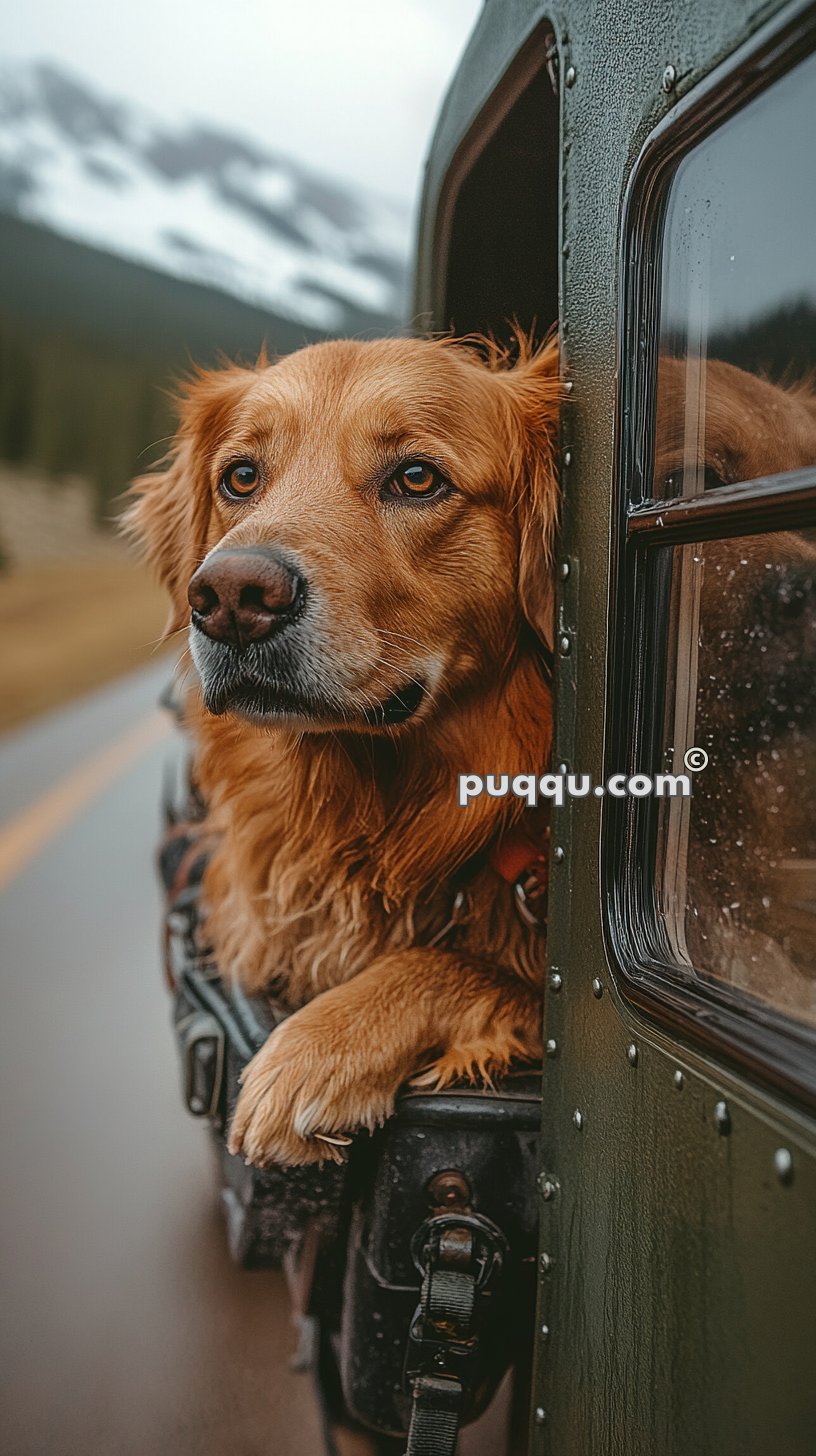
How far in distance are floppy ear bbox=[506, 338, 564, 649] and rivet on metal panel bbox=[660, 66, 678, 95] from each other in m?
0.38

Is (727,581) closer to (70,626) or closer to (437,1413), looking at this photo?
(437,1413)

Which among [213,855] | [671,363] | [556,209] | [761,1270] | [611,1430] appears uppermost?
[556,209]

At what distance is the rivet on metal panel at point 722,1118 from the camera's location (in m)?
1.02

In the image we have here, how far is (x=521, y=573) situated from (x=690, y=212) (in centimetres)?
50

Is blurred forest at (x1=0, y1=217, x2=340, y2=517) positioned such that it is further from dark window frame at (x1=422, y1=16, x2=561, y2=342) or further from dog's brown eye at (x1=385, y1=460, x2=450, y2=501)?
dog's brown eye at (x1=385, y1=460, x2=450, y2=501)

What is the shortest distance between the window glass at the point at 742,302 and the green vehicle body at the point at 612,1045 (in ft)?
0.17

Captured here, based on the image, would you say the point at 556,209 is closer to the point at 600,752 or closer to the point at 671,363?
the point at 671,363

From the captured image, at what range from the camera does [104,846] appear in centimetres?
536

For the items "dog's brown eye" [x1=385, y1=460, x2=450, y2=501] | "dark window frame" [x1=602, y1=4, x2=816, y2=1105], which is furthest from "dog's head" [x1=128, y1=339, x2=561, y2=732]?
"dark window frame" [x1=602, y1=4, x2=816, y2=1105]

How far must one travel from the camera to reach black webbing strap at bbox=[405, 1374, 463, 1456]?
57.1 inches

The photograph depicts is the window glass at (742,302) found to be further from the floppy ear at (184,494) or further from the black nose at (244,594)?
the floppy ear at (184,494)

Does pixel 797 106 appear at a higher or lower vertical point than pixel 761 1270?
higher

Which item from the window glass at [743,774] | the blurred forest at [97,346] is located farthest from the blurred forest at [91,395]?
the window glass at [743,774]

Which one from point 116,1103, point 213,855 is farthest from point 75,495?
point 116,1103
